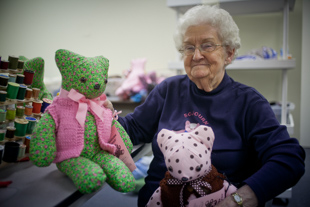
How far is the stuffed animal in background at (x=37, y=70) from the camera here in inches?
40.6

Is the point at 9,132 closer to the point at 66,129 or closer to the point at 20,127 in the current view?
the point at 20,127

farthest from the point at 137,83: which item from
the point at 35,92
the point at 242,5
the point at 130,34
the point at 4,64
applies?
the point at 4,64

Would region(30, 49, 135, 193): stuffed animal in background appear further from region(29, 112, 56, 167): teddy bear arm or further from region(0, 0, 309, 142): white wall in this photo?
region(0, 0, 309, 142): white wall

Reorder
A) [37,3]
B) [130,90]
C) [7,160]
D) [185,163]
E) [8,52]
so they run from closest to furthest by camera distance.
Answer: [185,163] < [7,160] < [8,52] < [37,3] < [130,90]

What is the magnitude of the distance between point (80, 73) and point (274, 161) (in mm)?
668

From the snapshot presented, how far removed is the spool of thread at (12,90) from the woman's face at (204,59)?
2.06ft

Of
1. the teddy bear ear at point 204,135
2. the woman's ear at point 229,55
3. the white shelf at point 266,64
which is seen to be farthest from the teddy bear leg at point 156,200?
the white shelf at point 266,64

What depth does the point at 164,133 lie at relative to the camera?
791mm

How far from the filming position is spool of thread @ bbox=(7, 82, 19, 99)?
0.88m

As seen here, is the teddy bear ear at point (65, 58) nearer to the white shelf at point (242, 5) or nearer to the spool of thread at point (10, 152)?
the spool of thread at point (10, 152)

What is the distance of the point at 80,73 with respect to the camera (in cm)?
79

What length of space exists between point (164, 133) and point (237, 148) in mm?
287

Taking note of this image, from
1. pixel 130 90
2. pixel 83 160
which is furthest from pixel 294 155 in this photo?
pixel 130 90

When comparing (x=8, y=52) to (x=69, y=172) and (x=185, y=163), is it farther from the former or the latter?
(x=185, y=163)
